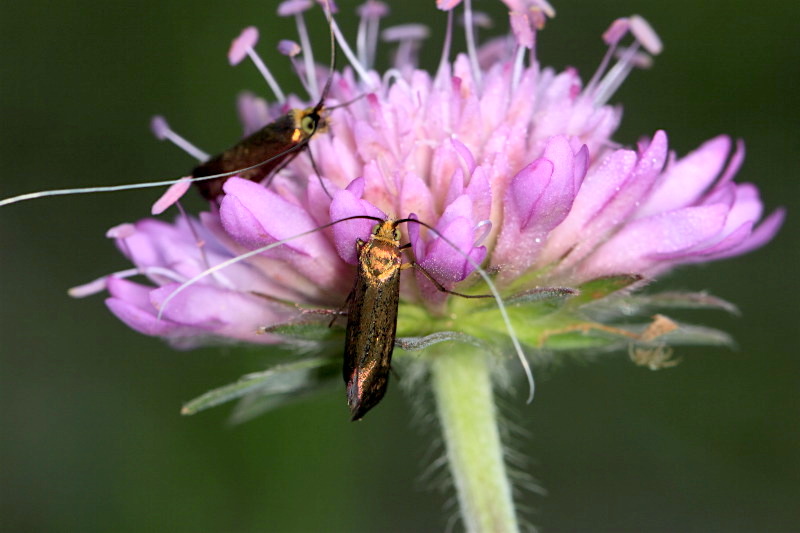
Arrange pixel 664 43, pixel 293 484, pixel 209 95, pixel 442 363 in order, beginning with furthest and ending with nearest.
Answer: pixel 664 43 → pixel 209 95 → pixel 293 484 → pixel 442 363

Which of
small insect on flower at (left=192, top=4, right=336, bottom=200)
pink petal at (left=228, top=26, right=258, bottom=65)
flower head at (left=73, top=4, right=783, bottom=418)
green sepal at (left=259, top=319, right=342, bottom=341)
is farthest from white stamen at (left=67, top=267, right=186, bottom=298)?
pink petal at (left=228, top=26, right=258, bottom=65)

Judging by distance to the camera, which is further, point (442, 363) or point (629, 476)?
point (629, 476)

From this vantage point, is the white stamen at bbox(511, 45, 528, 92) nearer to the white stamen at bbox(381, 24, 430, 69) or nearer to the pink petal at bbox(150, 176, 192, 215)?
the white stamen at bbox(381, 24, 430, 69)

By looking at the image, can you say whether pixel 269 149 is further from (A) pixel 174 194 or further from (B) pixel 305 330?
(B) pixel 305 330

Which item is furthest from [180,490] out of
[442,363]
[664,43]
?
[664,43]

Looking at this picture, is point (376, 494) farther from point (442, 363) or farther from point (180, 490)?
point (442, 363)

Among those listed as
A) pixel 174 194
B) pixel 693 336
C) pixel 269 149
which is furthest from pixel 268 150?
pixel 693 336

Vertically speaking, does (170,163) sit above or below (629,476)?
above
